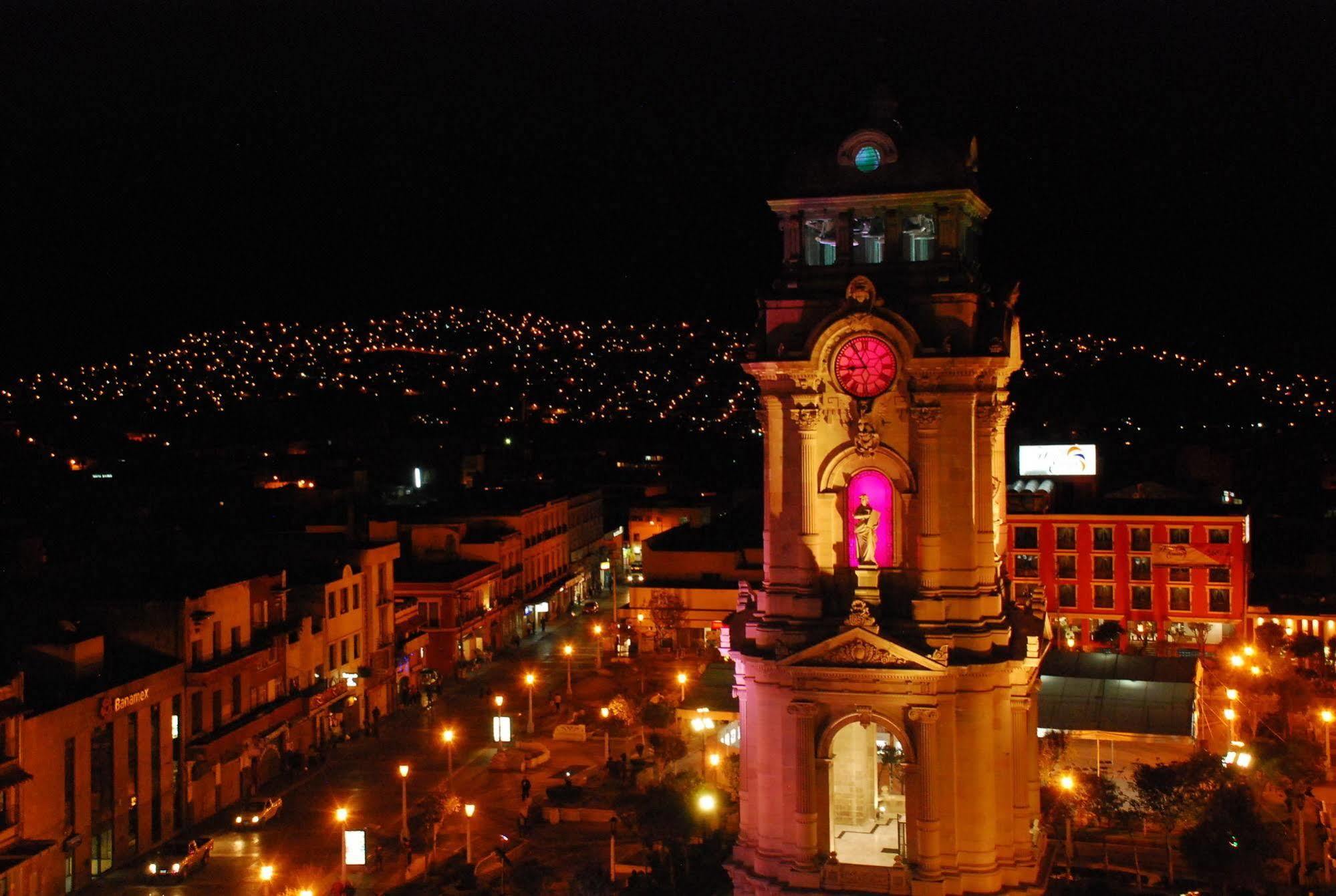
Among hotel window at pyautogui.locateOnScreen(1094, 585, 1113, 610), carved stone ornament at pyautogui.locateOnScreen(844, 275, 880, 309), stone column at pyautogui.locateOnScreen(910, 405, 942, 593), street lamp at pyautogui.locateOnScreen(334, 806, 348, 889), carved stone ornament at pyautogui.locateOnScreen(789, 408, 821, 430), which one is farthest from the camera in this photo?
hotel window at pyautogui.locateOnScreen(1094, 585, 1113, 610)

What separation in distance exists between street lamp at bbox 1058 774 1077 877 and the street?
52.0ft

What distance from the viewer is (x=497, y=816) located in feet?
174

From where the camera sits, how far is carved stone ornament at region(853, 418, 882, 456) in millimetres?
29141

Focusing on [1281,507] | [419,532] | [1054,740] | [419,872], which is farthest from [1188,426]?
[419,872]

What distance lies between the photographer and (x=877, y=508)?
29.7m

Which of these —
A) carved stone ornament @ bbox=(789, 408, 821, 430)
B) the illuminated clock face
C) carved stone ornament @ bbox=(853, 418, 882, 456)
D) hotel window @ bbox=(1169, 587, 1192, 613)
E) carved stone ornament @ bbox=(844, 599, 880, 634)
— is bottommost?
hotel window @ bbox=(1169, 587, 1192, 613)

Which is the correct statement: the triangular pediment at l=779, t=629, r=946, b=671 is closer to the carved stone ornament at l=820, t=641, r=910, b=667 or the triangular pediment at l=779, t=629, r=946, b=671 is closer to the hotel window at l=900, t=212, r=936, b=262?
the carved stone ornament at l=820, t=641, r=910, b=667

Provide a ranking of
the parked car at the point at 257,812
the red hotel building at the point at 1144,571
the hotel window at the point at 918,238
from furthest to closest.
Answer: the red hotel building at the point at 1144,571 → the parked car at the point at 257,812 → the hotel window at the point at 918,238

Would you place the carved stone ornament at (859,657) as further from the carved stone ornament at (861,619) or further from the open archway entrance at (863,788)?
the open archway entrance at (863,788)

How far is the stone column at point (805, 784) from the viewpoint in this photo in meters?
28.7

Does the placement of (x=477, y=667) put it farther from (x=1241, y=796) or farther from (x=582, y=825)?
(x=1241, y=796)

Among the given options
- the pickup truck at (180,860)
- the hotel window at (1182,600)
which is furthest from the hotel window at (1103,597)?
→ the pickup truck at (180,860)

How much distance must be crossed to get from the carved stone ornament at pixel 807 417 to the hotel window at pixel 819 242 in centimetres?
313

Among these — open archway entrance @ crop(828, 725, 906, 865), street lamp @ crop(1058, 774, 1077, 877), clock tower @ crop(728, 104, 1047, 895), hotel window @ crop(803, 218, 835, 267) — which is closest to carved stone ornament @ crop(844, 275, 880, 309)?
clock tower @ crop(728, 104, 1047, 895)
